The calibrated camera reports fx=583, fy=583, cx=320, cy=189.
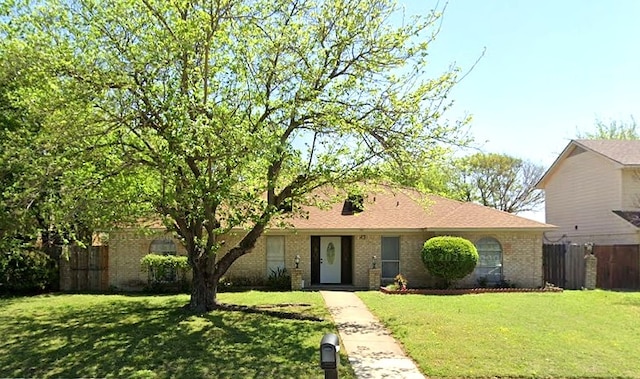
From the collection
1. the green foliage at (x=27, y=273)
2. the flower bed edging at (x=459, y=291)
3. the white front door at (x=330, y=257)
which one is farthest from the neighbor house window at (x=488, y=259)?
the green foliage at (x=27, y=273)

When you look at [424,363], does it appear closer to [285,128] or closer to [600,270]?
[285,128]

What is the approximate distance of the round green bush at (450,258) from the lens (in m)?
20.0

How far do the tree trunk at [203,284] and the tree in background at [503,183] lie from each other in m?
34.6

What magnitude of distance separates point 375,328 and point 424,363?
353 centimetres

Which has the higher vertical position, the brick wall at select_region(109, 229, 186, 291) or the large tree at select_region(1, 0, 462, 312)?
the large tree at select_region(1, 0, 462, 312)

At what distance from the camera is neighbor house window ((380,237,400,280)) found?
22.2 meters

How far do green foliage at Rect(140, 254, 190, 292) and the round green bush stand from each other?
849 cm

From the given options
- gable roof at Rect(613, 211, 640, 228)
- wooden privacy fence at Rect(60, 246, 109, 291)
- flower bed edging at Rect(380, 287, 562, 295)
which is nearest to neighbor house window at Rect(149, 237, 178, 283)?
wooden privacy fence at Rect(60, 246, 109, 291)

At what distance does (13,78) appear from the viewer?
12586mm

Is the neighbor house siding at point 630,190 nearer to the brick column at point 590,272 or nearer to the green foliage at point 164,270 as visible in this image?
the brick column at point 590,272

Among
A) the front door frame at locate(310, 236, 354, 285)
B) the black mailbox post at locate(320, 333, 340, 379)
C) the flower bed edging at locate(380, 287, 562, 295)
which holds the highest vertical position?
the black mailbox post at locate(320, 333, 340, 379)

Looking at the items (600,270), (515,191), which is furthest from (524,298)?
(515,191)

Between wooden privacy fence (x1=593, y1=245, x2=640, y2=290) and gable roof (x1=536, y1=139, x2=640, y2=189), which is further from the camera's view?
gable roof (x1=536, y1=139, x2=640, y2=189)

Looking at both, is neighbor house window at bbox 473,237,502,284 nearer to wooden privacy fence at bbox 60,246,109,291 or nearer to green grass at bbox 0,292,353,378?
green grass at bbox 0,292,353,378
